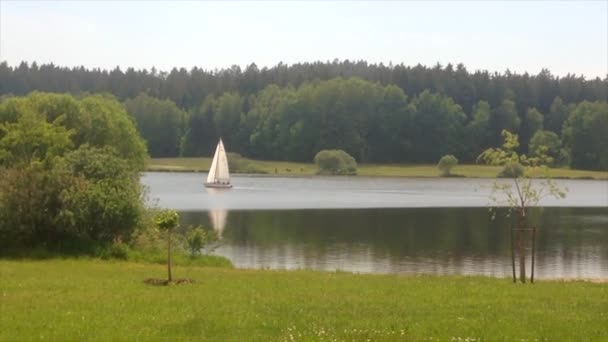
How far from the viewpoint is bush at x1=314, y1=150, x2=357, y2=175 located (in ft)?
477

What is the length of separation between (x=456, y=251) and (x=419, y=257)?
3718 mm

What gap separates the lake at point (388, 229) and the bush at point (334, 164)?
4242cm

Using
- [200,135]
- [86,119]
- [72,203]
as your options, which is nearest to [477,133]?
[200,135]

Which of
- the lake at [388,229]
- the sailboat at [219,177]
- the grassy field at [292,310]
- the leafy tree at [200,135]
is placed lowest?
the lake at [388,229]

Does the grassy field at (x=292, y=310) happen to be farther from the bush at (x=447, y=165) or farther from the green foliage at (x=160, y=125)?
the green foliage at (x=160, y=125)

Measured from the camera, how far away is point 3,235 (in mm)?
31297

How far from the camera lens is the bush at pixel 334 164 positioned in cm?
14550

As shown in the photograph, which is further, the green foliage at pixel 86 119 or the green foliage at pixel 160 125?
the green foliage at pixel 160 125

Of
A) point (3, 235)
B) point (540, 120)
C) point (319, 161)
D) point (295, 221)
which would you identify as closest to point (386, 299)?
point (3, 235)

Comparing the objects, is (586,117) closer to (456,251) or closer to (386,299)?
(456,251)

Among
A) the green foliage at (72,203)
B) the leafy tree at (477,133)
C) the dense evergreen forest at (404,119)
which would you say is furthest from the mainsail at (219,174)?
the leafy tree at (477,133)

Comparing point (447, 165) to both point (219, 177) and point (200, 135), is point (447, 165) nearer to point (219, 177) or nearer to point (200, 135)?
point (219, 177)

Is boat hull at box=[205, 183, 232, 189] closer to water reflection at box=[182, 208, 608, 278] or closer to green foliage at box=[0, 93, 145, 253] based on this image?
water reflection at box=[182, 208, 608, 278]

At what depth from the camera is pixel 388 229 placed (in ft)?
180
